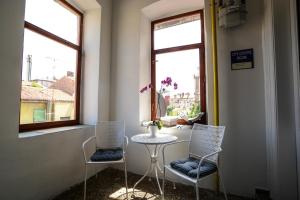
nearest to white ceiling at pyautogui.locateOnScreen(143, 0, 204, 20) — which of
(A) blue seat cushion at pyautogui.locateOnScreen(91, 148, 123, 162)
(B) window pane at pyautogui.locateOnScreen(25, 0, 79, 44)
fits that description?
(B) window pane at pyautogui.locateOnScreen(25, 0, 79, 44)

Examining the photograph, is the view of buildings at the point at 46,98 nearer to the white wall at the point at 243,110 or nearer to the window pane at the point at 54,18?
the window pane at the point at 54,18

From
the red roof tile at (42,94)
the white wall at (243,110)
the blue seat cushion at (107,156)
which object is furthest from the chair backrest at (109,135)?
the white wall at (243,110)

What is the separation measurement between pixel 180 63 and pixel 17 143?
7.67ft

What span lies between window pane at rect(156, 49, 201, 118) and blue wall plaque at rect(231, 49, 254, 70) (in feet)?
1.97

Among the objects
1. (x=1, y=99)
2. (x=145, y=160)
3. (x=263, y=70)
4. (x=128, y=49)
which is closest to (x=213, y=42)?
(x=263, y=70)

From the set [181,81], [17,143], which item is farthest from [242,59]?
[17,143]

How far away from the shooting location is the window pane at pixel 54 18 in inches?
85.1

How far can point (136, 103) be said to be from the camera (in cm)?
283

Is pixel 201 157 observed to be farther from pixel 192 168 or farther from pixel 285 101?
pixel 285 101

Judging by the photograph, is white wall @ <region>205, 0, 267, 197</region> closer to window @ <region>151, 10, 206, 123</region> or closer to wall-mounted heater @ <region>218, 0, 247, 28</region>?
wall-mounted heater @ <region>218, 0, 247, 28</region>

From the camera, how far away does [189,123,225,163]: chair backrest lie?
189cm

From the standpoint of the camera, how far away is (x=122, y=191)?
225 cm

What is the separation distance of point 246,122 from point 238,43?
0.96 metres

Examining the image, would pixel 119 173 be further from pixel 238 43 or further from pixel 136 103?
pixel 238 43
